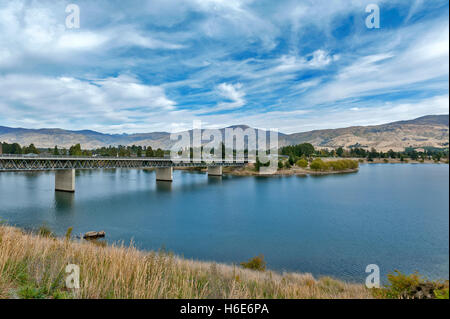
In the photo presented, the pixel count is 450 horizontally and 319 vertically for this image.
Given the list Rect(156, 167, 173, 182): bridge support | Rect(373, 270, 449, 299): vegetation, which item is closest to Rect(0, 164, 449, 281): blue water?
Rect(373, 270, 449, 299): vegetation

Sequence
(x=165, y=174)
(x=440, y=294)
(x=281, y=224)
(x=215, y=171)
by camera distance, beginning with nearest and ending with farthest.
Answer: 1. (x=440, y=294)
2. (x=281, y=224)
3. (x=165, y=174)
4. (x=215, y=171)

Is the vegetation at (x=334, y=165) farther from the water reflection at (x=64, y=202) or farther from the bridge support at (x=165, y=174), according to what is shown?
the water reflection at (x=64, y=202)

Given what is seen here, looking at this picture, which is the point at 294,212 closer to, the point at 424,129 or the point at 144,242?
the point at 144,242

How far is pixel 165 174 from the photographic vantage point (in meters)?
58.6

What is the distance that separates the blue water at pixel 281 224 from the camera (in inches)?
655

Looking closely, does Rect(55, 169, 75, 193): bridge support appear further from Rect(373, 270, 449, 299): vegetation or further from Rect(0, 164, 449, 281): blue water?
Rect(373, 270, 449, 299): vegetation

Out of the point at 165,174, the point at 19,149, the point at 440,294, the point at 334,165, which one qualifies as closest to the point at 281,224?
the point at 440,294

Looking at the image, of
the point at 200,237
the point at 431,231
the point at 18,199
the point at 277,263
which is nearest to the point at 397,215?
the point at 431,231

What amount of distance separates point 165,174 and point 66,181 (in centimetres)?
2211

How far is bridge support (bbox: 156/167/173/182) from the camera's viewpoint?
5806cm

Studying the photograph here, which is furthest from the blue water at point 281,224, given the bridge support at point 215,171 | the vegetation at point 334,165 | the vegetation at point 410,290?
the vegetation at point 334,165

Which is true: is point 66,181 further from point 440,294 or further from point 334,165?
point 334,165

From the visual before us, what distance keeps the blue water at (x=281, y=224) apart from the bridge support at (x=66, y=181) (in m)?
→ 1.54

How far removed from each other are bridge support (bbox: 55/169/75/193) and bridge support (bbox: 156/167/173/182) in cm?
2126
